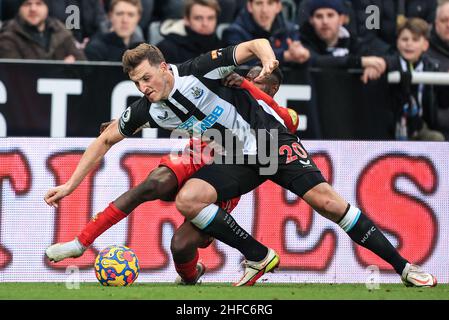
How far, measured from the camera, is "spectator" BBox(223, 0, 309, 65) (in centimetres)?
1113

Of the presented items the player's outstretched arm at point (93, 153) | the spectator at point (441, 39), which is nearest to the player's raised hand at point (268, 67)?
the player's outstretched arm at point (93, 153)

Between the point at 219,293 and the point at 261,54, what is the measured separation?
1697mm

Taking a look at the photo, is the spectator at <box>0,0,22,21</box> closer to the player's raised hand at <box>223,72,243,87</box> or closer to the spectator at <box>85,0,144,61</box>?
the spectator at <box>85,0,144,61</box>

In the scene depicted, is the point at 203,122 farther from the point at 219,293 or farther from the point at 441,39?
the point at 441,39

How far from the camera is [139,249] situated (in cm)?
945

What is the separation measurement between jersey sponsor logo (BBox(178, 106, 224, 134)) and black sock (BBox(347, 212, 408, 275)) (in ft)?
4.39

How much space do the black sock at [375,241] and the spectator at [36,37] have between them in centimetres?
430

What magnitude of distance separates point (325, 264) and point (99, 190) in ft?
7.23

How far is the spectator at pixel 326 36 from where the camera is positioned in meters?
11.1

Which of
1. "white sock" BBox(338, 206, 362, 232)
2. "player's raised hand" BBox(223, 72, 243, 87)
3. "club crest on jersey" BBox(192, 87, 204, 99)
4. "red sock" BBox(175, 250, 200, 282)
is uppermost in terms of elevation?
"player's raised hand" BBox(223, 72, 243, 87)

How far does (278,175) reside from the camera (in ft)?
26.2

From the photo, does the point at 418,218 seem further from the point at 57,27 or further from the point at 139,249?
the point at 57,27

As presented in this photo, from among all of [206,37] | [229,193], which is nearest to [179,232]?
[229,193]

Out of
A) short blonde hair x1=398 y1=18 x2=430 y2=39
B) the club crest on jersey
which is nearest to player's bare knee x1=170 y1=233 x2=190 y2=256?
the club crest on jersey
